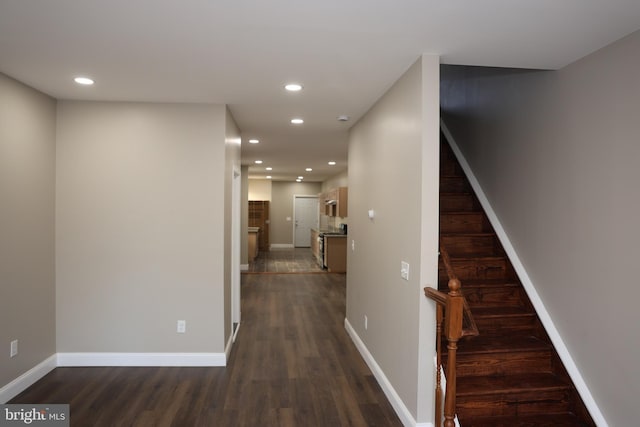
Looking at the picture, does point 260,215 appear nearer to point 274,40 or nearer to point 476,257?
point 476,257

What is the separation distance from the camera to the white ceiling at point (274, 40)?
1.95 meters

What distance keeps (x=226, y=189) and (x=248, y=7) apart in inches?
89.1

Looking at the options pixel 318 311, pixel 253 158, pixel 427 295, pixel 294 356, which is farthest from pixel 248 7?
pixel 253 158

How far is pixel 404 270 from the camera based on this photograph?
287cm

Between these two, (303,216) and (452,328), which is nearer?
(452,328)

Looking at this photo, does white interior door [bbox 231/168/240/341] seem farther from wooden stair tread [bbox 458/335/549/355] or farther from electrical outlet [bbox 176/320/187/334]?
wooden stair tread [bbox 458/335/549/355]

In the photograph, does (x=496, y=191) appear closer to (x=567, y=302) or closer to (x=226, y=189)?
(x=567, y=302)

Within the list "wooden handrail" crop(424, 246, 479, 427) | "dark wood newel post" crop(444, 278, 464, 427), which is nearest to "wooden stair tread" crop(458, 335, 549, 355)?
"wooden handrail" crop(424, 246, 479, 427)

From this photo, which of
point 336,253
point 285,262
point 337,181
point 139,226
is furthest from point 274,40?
point 337,181

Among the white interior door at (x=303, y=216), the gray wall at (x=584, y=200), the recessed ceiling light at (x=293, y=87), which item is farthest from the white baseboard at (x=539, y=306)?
the white interior door at (x=303, y=216)

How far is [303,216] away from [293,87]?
11618mm

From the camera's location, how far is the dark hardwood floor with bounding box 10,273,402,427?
288cm

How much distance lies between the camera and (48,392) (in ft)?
10.5

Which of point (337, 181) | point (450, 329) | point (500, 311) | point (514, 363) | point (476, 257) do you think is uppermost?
point (337, 181)
